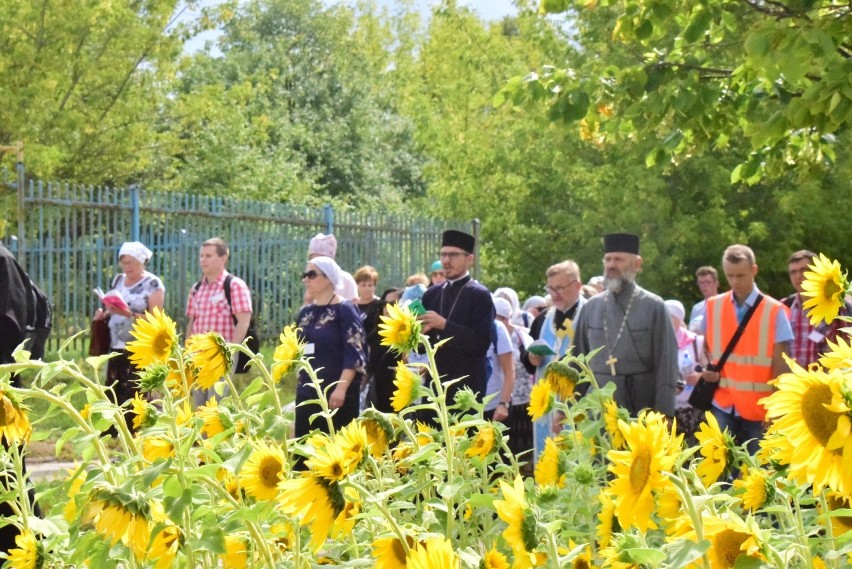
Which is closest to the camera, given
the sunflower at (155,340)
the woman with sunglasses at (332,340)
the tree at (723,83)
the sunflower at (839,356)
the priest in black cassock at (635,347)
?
the sunflower at (839,356)

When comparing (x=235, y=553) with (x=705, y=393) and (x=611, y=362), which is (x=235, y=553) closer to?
(x=611, y=362)

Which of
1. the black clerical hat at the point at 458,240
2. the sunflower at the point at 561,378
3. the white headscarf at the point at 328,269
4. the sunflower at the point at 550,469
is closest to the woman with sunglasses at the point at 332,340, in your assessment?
the white headscarf at the point at 328,269

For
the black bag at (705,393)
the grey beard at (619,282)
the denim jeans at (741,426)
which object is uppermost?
the grey beard at (619,282)

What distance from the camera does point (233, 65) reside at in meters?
39.6

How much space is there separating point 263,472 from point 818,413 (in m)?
1.09

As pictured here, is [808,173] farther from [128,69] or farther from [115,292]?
[128,69]

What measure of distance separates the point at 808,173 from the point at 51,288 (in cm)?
735

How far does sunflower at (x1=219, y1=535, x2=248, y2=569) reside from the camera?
2357 mm

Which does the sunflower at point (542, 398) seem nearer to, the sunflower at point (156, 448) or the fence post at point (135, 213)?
the sunflower at point (156, 448)

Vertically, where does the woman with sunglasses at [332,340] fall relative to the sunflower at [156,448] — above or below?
below

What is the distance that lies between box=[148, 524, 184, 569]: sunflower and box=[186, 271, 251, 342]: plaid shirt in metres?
6.49

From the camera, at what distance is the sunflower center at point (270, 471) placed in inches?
89.9

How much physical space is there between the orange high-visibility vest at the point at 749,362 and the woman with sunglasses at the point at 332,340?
6.95 feet

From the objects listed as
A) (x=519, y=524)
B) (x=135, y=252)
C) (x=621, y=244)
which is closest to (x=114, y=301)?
(x=135, y=252)
